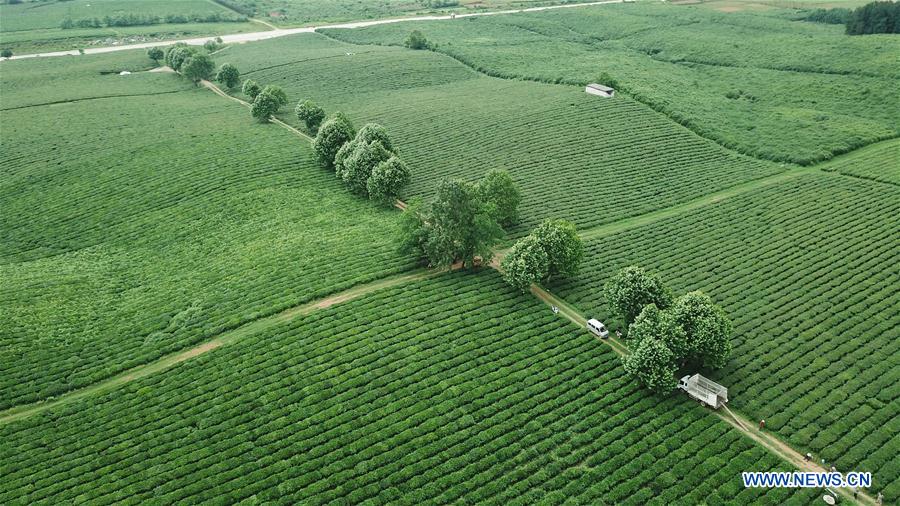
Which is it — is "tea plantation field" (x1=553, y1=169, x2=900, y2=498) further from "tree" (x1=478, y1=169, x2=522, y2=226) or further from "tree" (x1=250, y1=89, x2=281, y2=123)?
→ "tree" (x1=250, y1=89, x2=281, y2=123)

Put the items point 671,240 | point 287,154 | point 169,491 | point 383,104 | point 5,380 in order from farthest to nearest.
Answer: point 383,104
point 287,154
point 671,240
point 5,380
point 169,491

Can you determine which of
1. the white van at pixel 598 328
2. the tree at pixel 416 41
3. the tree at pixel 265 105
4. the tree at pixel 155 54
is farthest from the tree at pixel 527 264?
the tree at pixel 155 54

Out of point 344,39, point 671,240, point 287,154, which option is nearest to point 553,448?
point 671,240

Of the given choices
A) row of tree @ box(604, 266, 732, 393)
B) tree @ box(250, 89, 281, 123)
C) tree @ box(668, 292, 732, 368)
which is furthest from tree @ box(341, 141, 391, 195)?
tree @ box(668, 292, 732, 368)

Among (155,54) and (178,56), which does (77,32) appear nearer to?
(155,54)

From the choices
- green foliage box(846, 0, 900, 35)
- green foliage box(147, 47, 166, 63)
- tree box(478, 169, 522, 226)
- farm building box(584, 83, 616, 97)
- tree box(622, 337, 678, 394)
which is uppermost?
green foliage box(846, 0, 900, 35)

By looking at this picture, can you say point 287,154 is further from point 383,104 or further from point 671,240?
point 671,240
